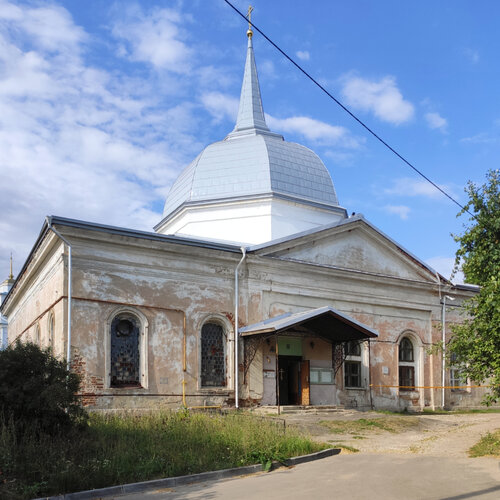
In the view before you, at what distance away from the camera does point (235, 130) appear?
27.8 meters

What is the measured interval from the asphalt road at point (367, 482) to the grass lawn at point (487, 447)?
48 cm

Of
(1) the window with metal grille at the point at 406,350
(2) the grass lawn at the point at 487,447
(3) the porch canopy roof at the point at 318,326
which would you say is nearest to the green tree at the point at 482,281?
(2) the grass lawn at the point at 487,447

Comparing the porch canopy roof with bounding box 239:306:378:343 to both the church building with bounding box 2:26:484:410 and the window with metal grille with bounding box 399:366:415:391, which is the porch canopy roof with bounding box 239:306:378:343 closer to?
the church building with bounding box 2:26:484:410

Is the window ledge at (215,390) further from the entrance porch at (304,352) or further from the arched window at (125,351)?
the arched window at (125,351)

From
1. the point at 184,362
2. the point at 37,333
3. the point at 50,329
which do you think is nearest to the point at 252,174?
the point at 184,362

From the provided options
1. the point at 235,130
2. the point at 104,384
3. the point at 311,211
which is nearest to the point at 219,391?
the point at 104,384

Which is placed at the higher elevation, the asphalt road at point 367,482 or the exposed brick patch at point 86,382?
the exposed brick patch at point 86,382

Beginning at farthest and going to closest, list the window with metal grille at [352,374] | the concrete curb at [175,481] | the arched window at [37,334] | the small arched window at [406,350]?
1. the small arched window at [406,350]
2. the window with metal grille at [352,374]
3. the arched window at [37,334]
4. the concrete curb at [175,481]

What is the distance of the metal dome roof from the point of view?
23.6m

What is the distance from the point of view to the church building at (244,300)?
16578mm

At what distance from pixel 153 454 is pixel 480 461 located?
5.23 meters

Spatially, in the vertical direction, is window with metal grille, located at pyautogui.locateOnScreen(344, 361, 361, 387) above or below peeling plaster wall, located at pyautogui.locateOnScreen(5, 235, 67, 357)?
below

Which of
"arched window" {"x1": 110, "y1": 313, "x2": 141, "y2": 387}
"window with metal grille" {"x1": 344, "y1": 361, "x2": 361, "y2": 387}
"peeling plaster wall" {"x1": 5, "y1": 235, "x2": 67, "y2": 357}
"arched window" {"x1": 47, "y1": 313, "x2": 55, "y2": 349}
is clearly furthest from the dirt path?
"arched window" {"x1": 47, "y1": 313, "x2": 55, "y2": 349}

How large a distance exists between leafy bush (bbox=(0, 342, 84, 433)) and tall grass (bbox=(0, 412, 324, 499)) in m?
0.30
